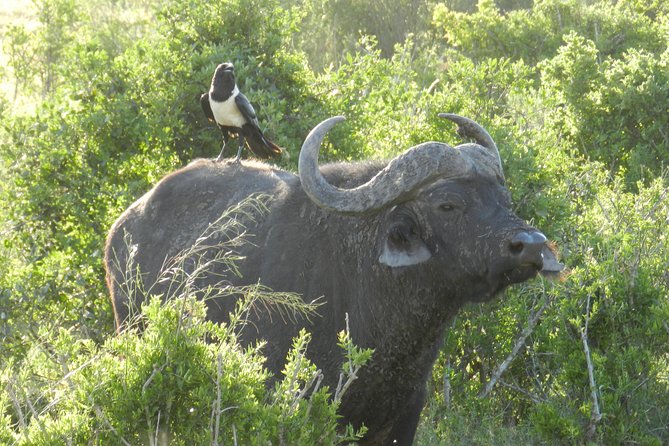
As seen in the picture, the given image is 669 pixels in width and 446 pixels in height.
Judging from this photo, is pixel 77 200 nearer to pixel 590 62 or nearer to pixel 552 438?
pixel 552 438

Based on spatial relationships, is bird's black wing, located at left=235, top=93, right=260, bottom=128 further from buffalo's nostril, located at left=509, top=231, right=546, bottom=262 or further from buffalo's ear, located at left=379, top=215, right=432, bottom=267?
buffalo's nostril, located at left=509, top=231, right=546, bottom=262

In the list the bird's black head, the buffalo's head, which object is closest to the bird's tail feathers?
the bird's black head

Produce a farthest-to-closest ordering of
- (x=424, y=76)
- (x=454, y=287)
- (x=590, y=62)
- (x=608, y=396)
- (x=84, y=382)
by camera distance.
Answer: (x=424, y=76), (x=590, y=62), (x=608, y=396), (x=454, y=287), (x=84, y=382)

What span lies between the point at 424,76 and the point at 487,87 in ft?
33.6

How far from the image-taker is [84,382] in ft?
13.5

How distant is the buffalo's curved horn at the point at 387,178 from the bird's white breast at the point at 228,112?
2.23 metres

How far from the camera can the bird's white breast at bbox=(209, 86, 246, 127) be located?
7.81 m

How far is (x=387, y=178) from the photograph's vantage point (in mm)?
5617

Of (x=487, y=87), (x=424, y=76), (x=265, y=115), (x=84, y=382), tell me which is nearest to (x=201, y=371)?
(x=84, y=382)

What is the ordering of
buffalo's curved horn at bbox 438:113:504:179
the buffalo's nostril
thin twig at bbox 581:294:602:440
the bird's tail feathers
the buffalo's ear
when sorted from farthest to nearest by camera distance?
the bird's tail feathers < thin twig at bbox 581:294:602:440 < buffalo's curved horn at bbox 438:113:504:179 < the buffalo's ear < the buffalo's nostril

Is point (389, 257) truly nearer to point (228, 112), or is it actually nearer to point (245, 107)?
point (245, 107)

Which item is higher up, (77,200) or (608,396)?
(77,200)

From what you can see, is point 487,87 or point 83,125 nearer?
point 83,125

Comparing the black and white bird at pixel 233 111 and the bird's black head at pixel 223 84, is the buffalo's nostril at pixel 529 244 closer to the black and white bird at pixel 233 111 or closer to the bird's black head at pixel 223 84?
the black and white bird at pixel 233 111
